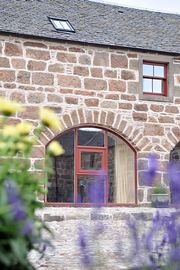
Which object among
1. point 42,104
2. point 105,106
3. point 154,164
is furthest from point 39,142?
point 154,164

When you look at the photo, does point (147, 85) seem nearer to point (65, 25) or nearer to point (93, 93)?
point (93, 93)

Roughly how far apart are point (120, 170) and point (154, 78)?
249 cm

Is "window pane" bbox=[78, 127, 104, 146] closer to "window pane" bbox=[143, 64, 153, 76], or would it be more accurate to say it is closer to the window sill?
the window sill

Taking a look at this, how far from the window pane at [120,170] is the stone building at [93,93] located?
0.02m

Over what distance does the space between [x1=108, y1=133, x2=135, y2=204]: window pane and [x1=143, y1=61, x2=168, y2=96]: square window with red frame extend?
5.02 feet

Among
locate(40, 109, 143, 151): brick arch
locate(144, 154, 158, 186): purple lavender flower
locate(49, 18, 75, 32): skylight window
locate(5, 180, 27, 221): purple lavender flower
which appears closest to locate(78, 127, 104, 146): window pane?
locate(40, 109, 143, 151): brick arch

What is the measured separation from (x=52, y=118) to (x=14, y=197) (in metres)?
0.51

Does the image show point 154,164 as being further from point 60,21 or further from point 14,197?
point 60,21

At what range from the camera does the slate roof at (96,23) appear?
13940 mm

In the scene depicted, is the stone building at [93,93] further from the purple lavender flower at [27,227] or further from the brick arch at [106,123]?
the purple lavender flower at [27,227]

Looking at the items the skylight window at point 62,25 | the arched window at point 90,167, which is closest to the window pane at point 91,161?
the arched window at point 90,167

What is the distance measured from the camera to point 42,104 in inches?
535

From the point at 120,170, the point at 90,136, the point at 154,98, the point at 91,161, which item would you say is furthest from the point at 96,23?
the point at 120,170

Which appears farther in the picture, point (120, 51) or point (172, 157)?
point (172, 157)
